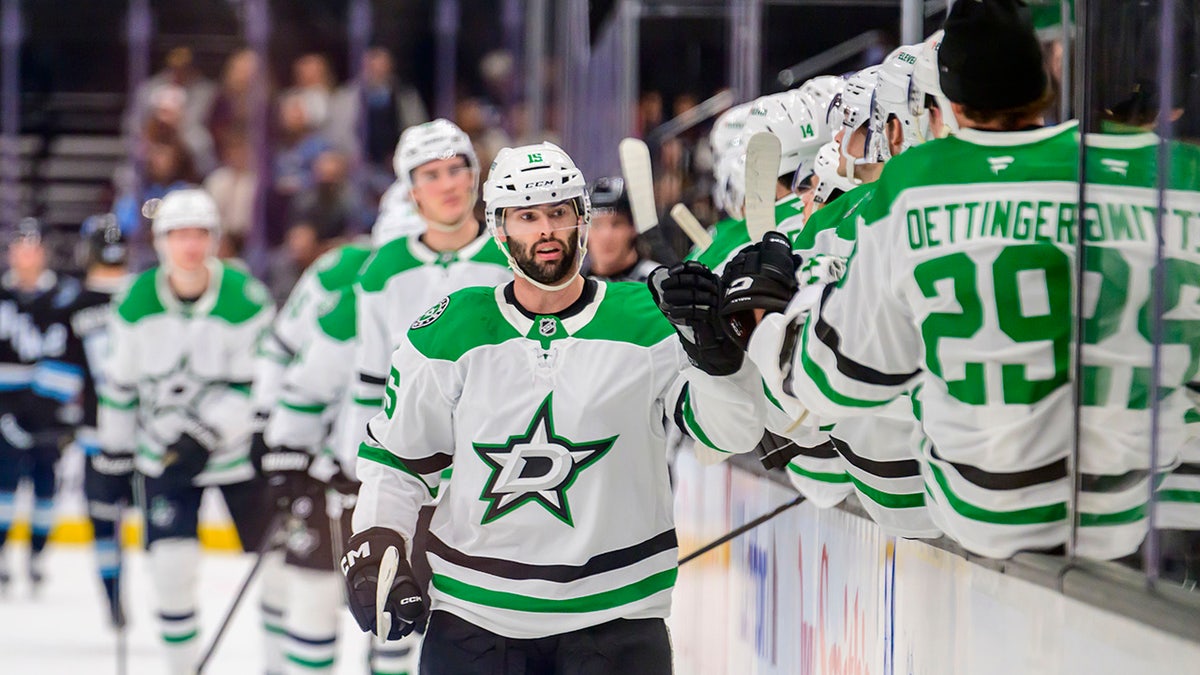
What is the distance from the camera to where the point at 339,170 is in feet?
29.8

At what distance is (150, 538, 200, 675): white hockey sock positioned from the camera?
488 centimetres

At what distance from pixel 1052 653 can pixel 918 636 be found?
17.8 inches

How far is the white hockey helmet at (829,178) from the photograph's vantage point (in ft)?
8.30

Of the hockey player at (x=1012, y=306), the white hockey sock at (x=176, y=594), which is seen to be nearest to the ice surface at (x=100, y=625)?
the white hockey sock at (x=176, y=594)

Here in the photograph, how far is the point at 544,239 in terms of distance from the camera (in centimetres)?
240

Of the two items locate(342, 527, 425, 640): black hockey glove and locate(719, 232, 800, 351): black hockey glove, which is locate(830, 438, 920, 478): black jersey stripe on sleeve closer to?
locate(719, 232, 800, 351): black hockey glove

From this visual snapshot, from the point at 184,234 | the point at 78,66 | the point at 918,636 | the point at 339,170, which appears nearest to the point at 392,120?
the point at 339,170

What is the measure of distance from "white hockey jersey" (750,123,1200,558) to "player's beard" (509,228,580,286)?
2.14ft

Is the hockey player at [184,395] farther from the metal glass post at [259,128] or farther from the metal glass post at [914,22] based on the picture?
the metal glass post at [259,128]

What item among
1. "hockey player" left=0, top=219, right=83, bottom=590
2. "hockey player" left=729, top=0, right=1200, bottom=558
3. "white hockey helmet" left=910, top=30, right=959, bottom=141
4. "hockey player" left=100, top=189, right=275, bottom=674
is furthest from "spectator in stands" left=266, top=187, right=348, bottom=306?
"hockey player" left=729, top=0, right=1200, bottom=558

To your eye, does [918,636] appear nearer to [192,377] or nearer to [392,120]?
[192,377]

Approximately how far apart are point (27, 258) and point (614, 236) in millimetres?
3833

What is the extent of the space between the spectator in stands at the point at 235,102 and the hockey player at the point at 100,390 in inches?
114

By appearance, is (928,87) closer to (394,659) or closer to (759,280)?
(759,280)
